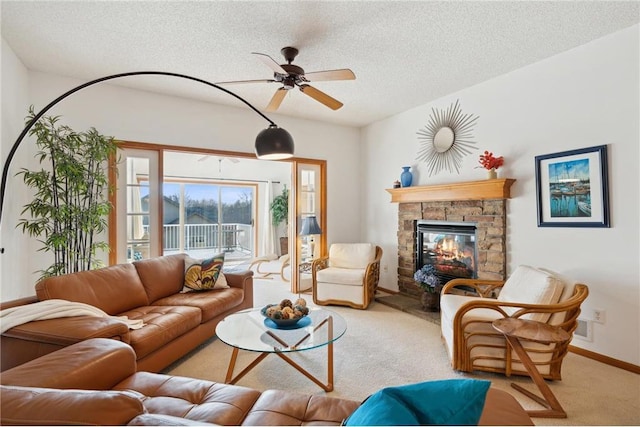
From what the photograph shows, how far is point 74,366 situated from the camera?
4.45ft

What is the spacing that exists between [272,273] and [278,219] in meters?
2.16

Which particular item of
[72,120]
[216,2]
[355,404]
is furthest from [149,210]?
[355,404]

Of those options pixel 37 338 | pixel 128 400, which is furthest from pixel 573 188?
pixel 37 338

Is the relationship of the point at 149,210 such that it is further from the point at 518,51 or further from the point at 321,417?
the point at 518,51

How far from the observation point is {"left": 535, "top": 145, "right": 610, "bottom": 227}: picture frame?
2.58 m

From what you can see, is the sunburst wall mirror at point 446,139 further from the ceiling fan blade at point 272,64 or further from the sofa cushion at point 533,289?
the ceiling fan blade at point 272,64

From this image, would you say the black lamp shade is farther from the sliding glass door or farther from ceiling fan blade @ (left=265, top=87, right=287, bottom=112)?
the sliding glass door

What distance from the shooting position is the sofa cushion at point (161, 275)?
9.64ft

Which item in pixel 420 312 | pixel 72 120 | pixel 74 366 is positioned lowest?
pixel 420 312

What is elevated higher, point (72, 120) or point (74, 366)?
point (72, 120)

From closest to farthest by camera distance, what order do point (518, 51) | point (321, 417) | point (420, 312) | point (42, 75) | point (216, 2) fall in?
point (321, 417) < point (216, 2) < point (518, 51) < point (42, 75) < point (420, 312)

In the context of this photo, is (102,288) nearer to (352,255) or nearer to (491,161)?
(352,255)

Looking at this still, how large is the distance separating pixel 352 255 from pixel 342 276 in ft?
1.79

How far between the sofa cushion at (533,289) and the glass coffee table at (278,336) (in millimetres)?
1450
